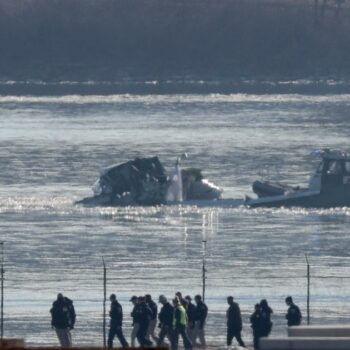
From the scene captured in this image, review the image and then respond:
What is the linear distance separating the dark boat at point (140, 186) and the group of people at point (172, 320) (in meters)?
32.3

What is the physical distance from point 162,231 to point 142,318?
23.8 metres

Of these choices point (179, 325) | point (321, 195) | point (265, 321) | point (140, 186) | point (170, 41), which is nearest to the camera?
point (179, 325)

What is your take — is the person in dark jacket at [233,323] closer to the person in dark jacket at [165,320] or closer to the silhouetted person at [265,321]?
the silhouetted person at [265,321]

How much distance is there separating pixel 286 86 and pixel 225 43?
6.29 metres

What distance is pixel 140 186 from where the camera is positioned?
64.9 m

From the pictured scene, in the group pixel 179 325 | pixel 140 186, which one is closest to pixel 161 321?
pixel 179 325

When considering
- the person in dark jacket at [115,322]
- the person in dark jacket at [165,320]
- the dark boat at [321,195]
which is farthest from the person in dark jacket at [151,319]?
the dark boat at [321,195]

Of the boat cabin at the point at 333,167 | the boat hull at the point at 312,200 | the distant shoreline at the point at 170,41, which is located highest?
the distant shoreline at the point at 170,41

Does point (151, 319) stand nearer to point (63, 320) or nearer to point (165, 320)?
point (165, 320)

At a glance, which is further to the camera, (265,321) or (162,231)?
(162,231)

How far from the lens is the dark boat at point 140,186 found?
6394cm

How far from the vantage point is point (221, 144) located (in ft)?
316

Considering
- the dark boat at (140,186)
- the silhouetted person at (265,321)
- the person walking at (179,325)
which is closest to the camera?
the person walking at (179,325)

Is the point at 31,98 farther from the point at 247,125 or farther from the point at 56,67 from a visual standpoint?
the point at 247,125
